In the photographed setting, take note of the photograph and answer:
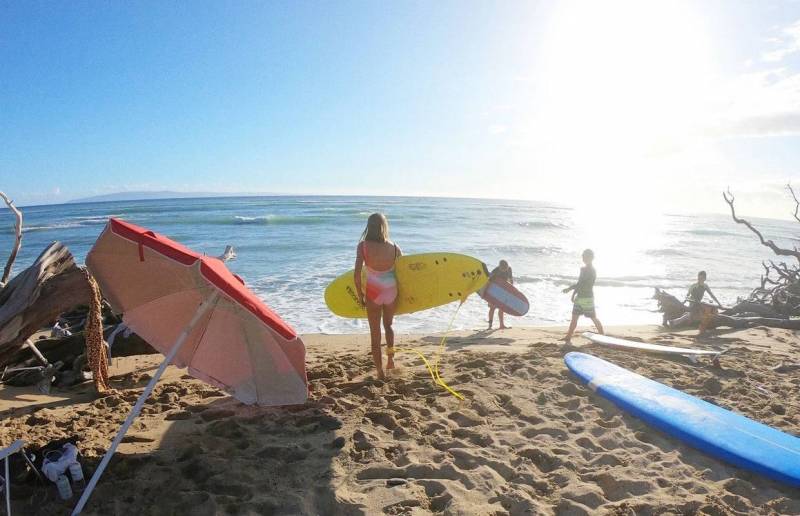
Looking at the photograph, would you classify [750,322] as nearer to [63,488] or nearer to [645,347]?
[645,347]

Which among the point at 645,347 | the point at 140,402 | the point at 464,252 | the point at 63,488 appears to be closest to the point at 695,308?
the point at 645,347

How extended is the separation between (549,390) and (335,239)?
18.9 metres

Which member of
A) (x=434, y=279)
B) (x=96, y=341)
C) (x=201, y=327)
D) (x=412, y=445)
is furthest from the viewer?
(x=434, y=279)

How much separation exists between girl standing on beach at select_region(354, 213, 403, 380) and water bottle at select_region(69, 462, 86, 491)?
8.18 ft

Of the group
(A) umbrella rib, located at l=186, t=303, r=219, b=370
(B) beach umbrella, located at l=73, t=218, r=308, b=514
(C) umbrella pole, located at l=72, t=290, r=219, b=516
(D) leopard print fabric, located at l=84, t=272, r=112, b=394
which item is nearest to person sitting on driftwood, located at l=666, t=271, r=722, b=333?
(B) beach umbrella, located at l=73, t=218, r=308, b=514

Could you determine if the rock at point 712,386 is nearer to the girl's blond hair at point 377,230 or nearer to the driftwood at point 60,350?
the girl's blond hair at point 377,230

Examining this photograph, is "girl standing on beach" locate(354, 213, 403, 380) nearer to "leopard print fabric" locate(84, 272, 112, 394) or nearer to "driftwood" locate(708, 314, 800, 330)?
"leopard print fabric" locate(84, 272, 112, 394)

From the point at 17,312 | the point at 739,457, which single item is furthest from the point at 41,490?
the point at 739,457

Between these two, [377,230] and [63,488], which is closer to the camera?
[63,488]

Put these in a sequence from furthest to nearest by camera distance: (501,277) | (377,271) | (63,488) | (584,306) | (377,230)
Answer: (501,277), (584,306), (377,271), (377,230), (63,488)

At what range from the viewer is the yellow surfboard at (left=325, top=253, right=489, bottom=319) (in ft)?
18.1

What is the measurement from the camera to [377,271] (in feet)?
14.7

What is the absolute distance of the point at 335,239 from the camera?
888 inches

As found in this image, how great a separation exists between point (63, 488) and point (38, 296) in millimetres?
1504
